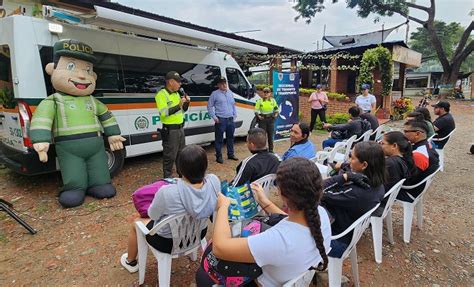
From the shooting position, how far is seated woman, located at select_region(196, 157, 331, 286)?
1327 mm

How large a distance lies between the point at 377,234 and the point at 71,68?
4.02 meters

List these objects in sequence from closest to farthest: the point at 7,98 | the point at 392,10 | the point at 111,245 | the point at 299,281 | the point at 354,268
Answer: the point at 299,281 → the point at 354,268 → the point at 111,245 → the point at 7,98 → the point at 392,10

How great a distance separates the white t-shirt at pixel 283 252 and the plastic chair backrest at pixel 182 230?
2.62ft

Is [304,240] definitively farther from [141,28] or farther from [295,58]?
[295,58]

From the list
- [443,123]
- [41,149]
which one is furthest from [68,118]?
[443,123]

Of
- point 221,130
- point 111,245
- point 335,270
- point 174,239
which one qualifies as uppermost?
point 221,130

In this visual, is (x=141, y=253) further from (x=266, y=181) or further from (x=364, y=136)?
(x=364, y=136)

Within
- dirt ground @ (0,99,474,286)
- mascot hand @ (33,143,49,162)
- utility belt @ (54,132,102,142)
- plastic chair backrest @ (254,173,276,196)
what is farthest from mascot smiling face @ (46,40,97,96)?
plastic chair backrest @ (254,173,276,196)

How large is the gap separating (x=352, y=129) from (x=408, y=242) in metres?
2.43

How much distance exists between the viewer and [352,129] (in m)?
5.24

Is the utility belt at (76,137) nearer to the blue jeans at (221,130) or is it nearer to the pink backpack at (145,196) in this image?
the pink backpack at (145,196)

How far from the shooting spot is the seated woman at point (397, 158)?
9.29 feet

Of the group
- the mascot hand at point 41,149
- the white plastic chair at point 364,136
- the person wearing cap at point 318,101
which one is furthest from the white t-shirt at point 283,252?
the person wearing cap at point 318,101

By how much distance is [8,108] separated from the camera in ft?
13.2
